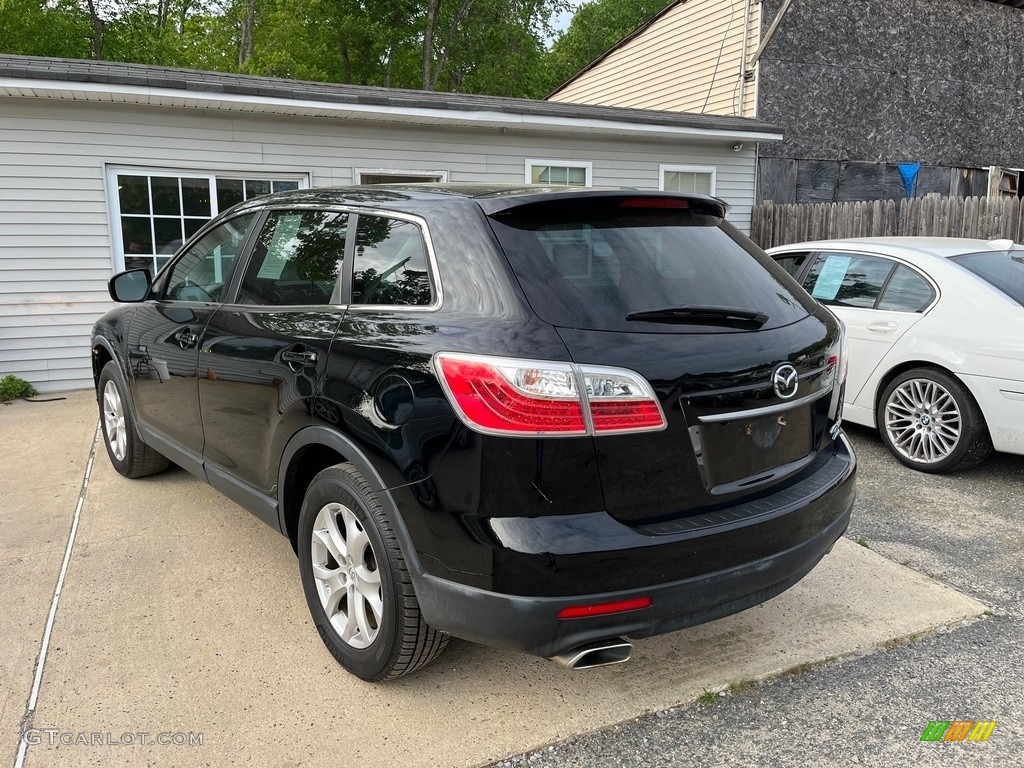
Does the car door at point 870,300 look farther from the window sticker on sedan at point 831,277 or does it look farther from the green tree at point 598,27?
the green tree at point 598,27

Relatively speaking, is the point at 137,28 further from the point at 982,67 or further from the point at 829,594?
the point at 829,594

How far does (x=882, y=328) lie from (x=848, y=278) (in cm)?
60

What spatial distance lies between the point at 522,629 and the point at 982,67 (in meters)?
18.5

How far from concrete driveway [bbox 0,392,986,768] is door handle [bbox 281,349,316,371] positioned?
1098 mm

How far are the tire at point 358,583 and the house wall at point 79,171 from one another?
6660 mm

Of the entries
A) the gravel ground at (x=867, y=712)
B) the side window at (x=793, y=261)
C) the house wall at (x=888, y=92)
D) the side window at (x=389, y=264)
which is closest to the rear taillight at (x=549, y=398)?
the side window at (x=389, y=264)

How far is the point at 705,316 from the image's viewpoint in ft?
8.04

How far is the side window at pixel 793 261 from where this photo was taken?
20.4 feet

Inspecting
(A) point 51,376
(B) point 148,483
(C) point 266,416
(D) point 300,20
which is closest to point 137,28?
(D) point 300,20

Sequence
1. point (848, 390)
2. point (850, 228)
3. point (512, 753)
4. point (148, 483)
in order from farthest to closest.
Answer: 1. point (850, 228)
2. point (848, 390)
3. point (148, 483)
4. point (512, 753)

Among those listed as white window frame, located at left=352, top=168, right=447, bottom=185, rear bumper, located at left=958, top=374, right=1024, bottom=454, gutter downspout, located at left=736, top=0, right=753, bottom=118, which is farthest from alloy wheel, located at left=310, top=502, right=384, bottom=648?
gutter downspout, located at left=736, top=0, right=753, bottom=118

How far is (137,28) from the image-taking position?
26625mm

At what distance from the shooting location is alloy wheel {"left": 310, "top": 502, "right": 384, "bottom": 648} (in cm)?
262

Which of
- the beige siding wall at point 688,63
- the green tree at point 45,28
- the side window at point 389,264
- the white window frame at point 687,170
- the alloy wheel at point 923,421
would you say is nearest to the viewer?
the side window at point 389,264
